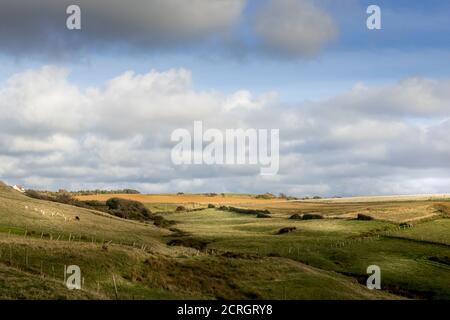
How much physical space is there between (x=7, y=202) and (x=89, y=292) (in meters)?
68.4

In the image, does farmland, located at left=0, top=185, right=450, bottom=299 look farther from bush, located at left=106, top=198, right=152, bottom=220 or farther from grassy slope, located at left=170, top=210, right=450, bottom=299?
bush, located at left=106, top=198, right=152, bottom=220

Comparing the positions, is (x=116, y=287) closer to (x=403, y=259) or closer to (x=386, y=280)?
(x=386, y=280)

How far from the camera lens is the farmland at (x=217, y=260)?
53719 mm

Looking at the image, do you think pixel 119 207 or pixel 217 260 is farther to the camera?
pixel 119 207

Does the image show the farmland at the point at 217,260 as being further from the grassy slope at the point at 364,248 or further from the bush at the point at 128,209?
the bush at the point at 128,209

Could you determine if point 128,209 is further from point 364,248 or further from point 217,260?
point 217,260

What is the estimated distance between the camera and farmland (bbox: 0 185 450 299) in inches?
2115

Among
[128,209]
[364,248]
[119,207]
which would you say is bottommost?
[364,248]

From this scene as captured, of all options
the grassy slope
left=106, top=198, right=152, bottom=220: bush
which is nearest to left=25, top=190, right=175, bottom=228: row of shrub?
left=106, top=198, right=152, bottom=220: bush

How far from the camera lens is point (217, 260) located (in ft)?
225

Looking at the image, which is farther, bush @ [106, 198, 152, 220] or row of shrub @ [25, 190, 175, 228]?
bush @ [106, 198, 152, 220]

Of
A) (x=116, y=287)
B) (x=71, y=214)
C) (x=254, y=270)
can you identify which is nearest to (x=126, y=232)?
(x=71, y=214)

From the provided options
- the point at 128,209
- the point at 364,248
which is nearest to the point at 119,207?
the point at 128,209

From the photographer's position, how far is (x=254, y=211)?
638 ft
